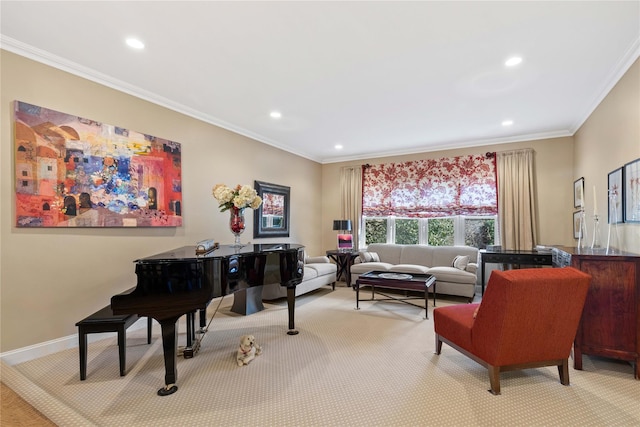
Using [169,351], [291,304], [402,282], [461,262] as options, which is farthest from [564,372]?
[169,351]

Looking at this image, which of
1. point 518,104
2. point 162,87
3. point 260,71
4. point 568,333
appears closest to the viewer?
point 568,333

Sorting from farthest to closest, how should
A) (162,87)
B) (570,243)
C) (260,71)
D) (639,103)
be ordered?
(570,243) < (162,87) < (260,71) < (639,103)

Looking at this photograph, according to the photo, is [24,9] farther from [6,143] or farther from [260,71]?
[260,71]

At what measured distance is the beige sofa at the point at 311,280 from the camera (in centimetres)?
460

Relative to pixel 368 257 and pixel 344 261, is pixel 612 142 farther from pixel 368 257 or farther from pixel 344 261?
pixel 344 261

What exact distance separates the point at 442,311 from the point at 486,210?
3.62 metres

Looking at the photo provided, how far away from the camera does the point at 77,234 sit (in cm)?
305

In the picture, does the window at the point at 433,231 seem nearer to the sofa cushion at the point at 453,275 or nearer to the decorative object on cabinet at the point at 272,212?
the sofa cushion at the point at 453,275

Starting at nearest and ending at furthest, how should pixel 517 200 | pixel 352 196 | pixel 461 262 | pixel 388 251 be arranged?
pixel 461 262 → pixel 517 200 → pixel 388 251 → pixel 352 196

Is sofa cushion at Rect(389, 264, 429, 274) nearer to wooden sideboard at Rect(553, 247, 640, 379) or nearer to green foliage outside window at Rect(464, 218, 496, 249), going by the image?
green foliage outside window at Rect(464, 218, 496, 249)

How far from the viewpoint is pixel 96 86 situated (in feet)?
10.6

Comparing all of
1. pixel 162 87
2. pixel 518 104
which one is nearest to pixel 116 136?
pixel 162 87

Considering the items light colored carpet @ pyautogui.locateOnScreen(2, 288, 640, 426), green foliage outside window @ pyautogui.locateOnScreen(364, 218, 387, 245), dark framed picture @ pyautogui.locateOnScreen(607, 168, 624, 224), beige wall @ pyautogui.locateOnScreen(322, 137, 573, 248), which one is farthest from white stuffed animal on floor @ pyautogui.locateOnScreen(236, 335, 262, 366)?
beige wall @ pyautogui.locateOnScreen(322, 137, 573, 248)

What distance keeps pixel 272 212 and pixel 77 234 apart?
122 inches
